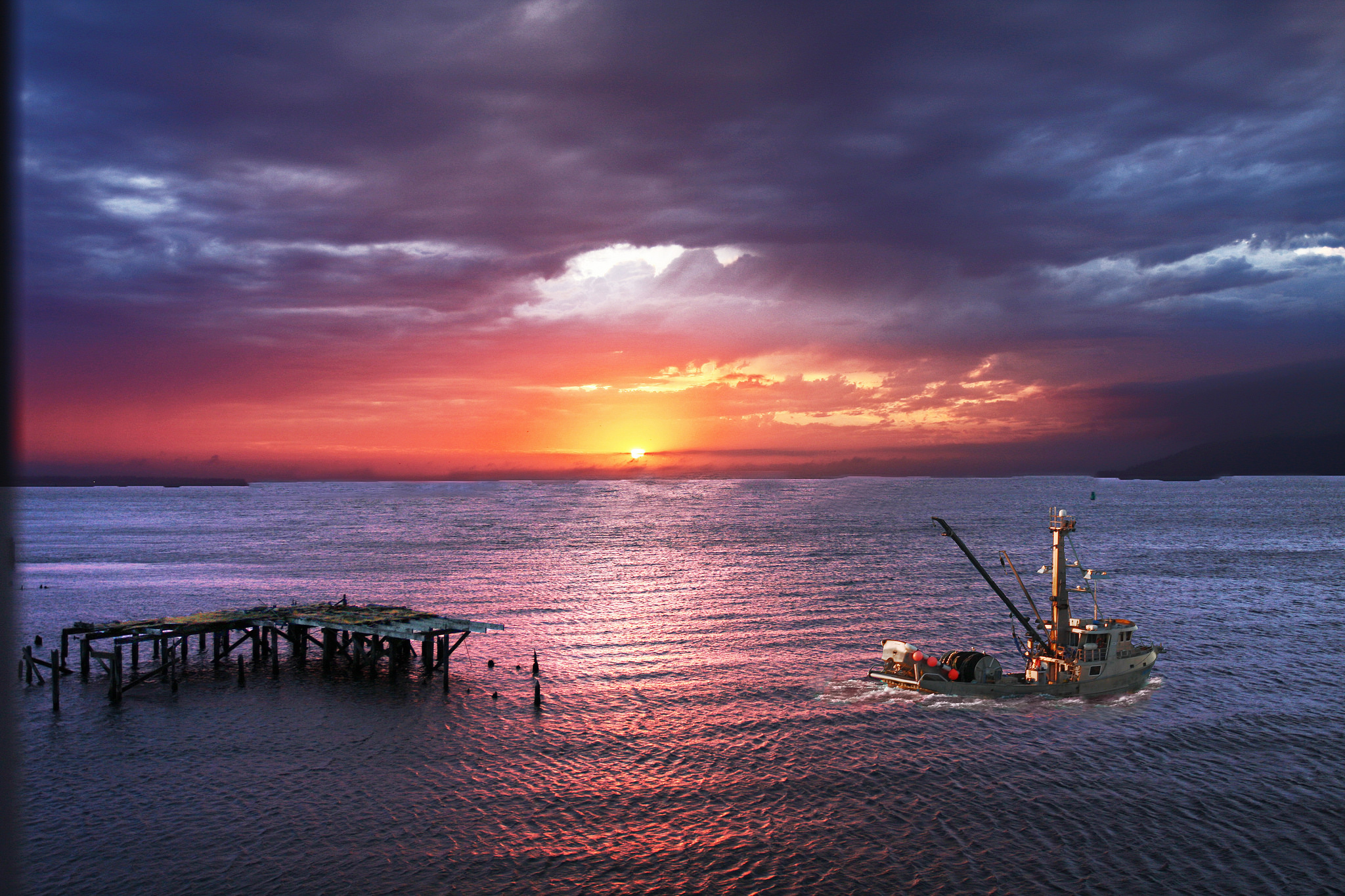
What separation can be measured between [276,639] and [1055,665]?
59.1 metres

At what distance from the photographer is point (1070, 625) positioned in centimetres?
5622

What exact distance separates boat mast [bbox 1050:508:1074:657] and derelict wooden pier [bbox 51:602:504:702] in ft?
137

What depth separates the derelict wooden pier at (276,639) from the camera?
57.7 m

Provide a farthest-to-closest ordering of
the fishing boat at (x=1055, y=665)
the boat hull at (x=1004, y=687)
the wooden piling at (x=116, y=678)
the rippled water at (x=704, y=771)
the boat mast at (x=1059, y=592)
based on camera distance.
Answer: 1. the boat mast at (x=1059, y=592)
2. the fishing boat at (x=1055, y=665)
3. the boat hull at (x=1004, y=687)
4. the wooden piling at (x=116, y=678)
5. the rippled water at (x=704, y=771)

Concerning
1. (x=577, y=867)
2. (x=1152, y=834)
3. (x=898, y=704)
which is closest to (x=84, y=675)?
(x=577, y=867)

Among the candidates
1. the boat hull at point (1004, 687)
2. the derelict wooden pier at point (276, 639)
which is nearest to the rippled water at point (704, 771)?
the boat hull at point (1004, 687)

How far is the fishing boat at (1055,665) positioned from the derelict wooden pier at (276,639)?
1249 inches

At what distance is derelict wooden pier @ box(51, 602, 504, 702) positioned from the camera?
189ft

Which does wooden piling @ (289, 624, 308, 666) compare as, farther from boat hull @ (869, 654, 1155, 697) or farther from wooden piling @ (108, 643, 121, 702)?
boat hull @ (869, 654, 1155, 697)

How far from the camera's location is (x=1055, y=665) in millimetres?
55031

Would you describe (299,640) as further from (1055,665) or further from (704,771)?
(1055,665)

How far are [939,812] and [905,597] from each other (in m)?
60.3

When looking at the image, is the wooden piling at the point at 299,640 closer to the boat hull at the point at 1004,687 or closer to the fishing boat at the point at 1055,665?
the fishing boat at the point at 1055,665

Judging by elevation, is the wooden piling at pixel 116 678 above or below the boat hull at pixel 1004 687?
above
